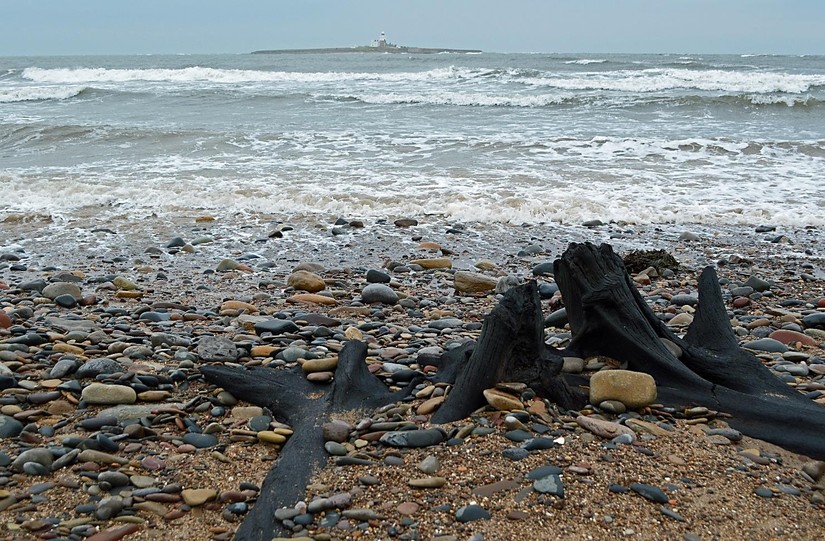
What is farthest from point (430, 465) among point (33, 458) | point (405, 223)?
point (405, 223)

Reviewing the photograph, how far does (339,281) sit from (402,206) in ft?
10.2

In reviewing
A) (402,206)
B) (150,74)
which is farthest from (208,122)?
(150,74)

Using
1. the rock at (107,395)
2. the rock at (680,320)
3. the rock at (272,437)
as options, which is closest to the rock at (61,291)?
the rock at (107,395)

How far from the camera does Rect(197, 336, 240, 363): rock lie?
3.99m

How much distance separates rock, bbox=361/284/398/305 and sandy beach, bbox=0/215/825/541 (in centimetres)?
6

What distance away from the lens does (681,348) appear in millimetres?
3395

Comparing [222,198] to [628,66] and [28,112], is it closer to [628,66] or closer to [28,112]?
[28,112]

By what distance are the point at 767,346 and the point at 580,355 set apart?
1.48m

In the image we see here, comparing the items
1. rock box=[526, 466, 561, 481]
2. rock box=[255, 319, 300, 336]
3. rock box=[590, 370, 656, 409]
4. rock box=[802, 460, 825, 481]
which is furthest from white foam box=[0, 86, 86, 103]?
rock box=[802, 460, 825, 481]

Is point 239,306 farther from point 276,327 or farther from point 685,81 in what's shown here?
point 685,81

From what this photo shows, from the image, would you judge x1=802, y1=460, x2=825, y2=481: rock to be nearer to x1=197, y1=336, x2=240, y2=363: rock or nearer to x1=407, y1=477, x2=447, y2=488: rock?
x1=407, y1=477, x2=447, y2=488: rock

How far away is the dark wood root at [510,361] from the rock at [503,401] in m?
0.06

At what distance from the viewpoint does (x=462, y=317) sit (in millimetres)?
5207

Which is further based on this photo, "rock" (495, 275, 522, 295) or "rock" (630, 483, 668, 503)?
"rock" (495, 275, 522, 295)
